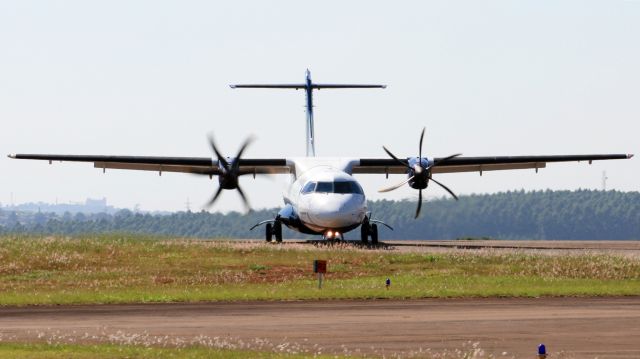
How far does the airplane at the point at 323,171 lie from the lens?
4719 cm

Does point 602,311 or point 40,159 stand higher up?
point 40,159

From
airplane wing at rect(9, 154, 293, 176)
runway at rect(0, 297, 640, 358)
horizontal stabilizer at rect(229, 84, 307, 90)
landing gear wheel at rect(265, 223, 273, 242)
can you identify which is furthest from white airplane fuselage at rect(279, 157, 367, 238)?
runway at rect(0, 297, 640, 358)

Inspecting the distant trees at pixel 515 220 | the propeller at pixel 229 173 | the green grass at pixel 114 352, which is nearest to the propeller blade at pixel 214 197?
the propeller at pixel 229 173

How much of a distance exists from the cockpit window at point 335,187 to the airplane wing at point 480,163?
512cm

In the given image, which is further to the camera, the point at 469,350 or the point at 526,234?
the point at 526,234

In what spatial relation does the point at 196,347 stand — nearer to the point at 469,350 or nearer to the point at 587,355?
the point at 469,350

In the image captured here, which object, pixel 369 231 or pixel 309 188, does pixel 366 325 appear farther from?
pixel 369 231

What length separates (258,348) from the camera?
18.7 m

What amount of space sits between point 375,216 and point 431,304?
141 m

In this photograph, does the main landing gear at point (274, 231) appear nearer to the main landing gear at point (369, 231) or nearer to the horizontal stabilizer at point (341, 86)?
the main landing gear at point (369, 231)

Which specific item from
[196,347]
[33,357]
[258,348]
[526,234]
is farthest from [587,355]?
[526,234]

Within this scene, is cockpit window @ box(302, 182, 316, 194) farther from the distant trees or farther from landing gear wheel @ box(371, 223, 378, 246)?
the distant trees

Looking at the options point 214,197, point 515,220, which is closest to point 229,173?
point 214,197

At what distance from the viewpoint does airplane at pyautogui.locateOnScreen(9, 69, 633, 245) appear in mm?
47188
